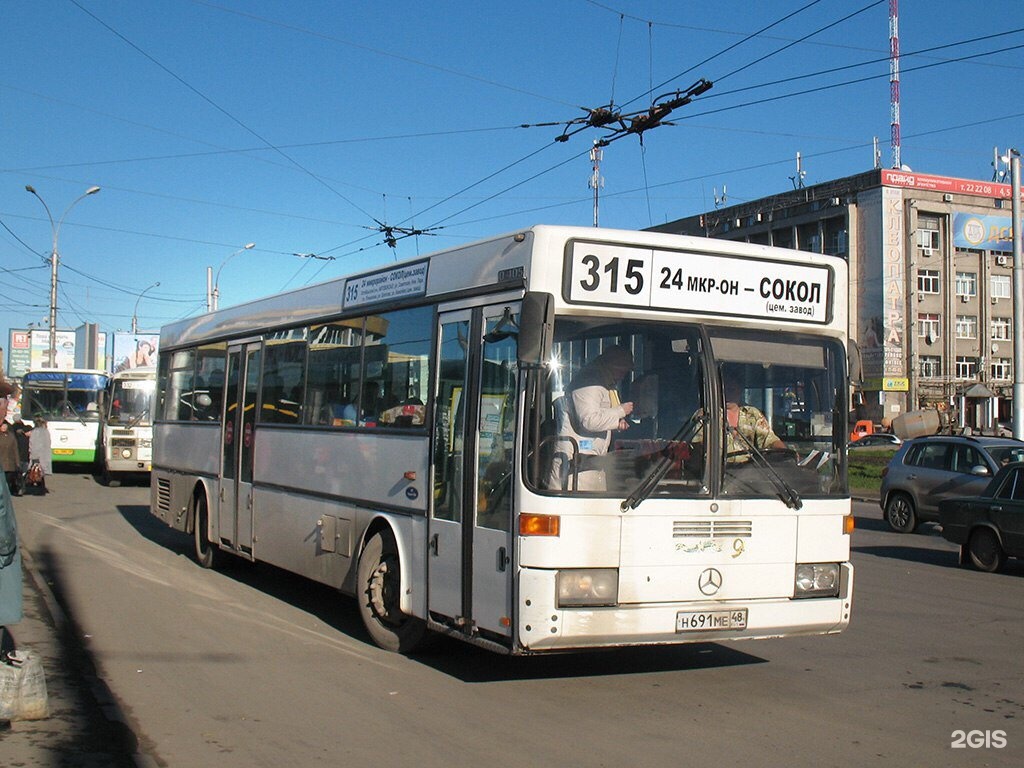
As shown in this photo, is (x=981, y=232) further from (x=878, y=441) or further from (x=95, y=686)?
(x=95, y=686)

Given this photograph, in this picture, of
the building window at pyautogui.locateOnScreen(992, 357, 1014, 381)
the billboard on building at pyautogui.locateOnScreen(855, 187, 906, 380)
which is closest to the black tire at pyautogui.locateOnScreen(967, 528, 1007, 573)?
the billboard on building at pyautogui.locateOnScreen(855, 187, 906, 380)

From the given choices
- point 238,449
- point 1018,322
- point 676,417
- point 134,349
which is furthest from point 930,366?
point 676,417

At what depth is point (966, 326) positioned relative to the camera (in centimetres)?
6656

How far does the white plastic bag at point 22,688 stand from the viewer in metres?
5.85

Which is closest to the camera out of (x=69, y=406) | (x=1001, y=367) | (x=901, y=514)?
(x=901, y=514)

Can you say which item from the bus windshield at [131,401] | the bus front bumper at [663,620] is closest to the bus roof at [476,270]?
the bus front bumper at [663,620]

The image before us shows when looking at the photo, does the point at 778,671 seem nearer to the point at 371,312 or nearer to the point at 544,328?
the point at 544,328

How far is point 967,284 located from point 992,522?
5776 centimetres

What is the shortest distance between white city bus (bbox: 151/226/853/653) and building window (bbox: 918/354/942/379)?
201 feet

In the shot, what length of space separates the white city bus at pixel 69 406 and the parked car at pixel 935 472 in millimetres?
22054

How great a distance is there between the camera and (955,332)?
6556cm

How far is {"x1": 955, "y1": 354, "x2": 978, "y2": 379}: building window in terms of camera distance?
65812 mm

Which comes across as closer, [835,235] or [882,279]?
[882,279]

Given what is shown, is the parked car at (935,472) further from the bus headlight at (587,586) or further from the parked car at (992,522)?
the bus headlight at (587,586)
